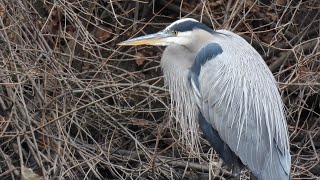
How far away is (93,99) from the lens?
5035 mm

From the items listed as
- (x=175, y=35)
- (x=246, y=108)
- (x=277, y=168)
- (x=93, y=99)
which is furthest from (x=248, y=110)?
(x=93, y=99)

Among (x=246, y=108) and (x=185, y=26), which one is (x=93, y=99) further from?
(x=246, y=108)

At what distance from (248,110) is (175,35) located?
547 mm

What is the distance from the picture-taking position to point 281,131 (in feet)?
14.2

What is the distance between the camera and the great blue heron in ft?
14.2

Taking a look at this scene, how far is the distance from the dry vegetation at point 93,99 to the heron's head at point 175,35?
0.38 m

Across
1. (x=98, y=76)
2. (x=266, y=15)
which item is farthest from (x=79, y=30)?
(x=266, y=15)

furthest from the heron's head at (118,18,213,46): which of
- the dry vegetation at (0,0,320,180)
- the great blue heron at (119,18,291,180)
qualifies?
the dry vegetation at (0,0,320,180)

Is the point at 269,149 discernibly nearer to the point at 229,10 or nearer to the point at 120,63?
the point at 229,10

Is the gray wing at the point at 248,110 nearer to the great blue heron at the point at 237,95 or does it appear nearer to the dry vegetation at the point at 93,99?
the great blue heron at the point at 237,95

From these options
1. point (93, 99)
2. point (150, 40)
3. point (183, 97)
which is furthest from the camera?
point (93, 99)

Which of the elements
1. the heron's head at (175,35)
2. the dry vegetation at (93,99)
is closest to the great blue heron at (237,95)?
the heron's head at (175,35)

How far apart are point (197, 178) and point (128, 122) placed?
1.87 ft

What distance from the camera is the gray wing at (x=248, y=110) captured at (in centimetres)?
432
